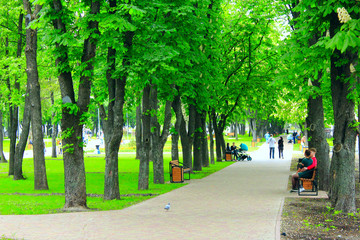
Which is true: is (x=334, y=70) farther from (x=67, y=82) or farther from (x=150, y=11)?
(x=67, y=82)

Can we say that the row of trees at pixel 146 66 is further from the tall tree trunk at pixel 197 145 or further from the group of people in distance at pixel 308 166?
the group of people in distance at pixel 308 166

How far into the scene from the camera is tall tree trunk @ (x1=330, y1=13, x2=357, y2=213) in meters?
12.2

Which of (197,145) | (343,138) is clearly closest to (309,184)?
(343,138)

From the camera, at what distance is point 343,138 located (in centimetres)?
1245

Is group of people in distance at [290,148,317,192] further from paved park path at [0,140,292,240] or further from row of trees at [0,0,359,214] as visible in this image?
row of trees at [0,0,359,214]

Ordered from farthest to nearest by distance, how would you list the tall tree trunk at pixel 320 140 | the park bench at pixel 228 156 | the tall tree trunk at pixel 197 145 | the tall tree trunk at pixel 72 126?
the park bench at pixel 228 156 → the tall tree trunk at pixel 197 145 → the tall tree trunk at pixel 320 140 → the tall tree trunk at pixel 72 126

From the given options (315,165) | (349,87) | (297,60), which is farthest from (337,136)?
(315,165)

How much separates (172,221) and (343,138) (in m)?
4.68

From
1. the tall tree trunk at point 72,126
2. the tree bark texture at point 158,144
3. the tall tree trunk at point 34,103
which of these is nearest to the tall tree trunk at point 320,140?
the tree bark texture at point 158,144

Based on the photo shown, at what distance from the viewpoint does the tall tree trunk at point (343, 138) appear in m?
12.2

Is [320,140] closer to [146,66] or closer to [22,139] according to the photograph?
[146,66]

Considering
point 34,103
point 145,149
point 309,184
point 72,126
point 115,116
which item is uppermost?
point 34,103

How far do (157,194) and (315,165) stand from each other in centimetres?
512

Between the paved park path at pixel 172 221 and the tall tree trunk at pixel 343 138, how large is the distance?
157 centimetres
